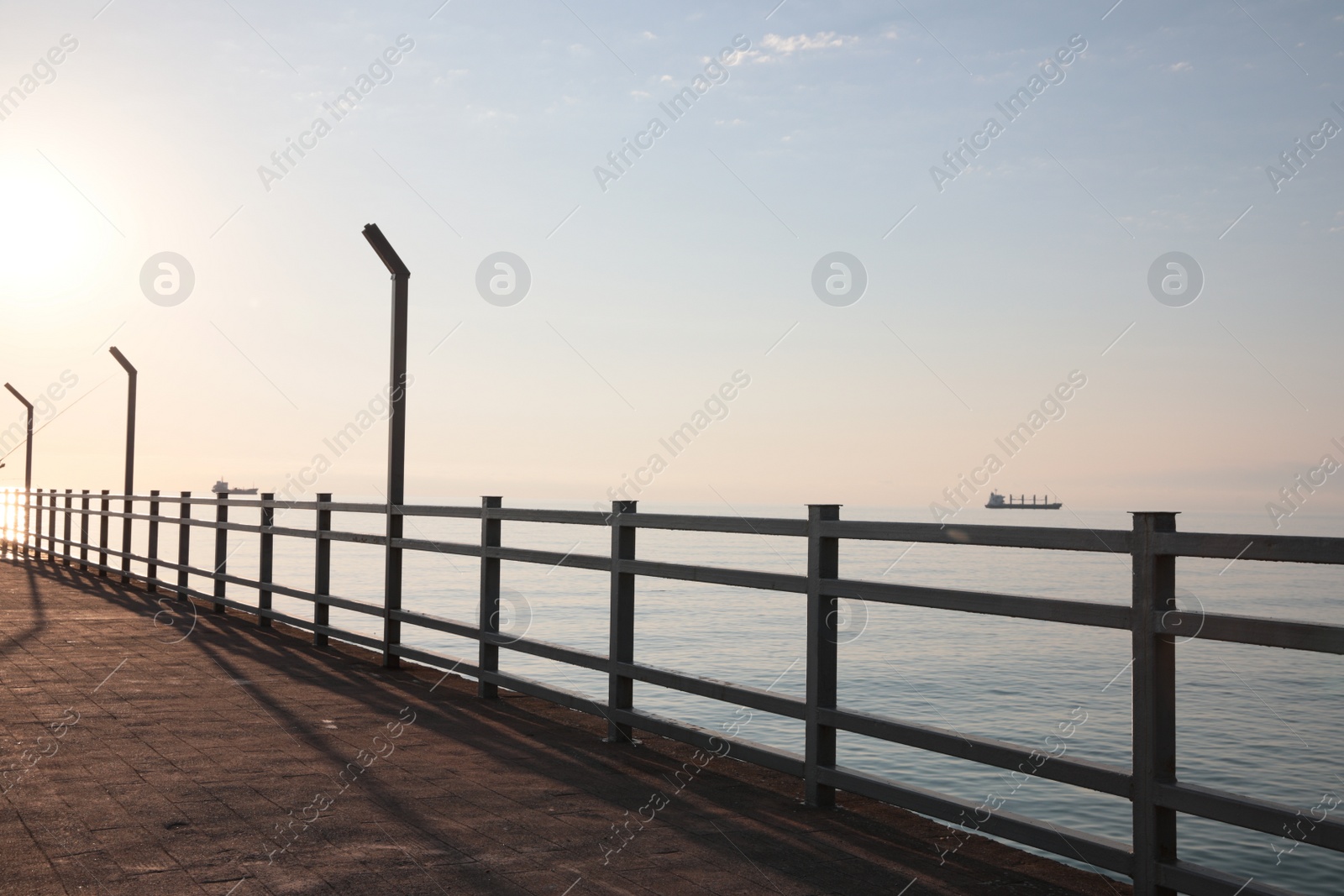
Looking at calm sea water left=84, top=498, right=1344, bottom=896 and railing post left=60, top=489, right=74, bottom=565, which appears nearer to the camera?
calm sea water left=84, top=498, right=1344, bottom=896

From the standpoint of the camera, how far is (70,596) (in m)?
15.8

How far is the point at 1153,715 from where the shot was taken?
374cm

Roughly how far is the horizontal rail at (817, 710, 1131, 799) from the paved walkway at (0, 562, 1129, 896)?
16.8 inches

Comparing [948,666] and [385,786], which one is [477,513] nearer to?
[385,786]

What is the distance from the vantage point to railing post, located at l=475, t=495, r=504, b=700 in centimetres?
795

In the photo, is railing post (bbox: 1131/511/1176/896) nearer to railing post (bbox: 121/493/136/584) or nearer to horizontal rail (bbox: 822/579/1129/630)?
horizontal rail (bbox: 822/579/1129/630)

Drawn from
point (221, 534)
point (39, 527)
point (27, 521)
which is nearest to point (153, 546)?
point (221, 534)

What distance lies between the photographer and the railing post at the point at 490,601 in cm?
795

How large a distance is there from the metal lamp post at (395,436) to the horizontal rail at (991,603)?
17.6ft

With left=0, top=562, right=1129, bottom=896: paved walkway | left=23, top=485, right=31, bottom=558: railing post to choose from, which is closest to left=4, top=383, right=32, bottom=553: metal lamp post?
left=23, top=485, right=31, bottom=558: railing post

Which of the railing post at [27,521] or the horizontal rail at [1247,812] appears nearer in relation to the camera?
the horizontal rail at [1247,812]

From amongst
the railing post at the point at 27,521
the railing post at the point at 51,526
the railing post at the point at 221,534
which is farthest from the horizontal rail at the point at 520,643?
the railing post at the point at 27,521

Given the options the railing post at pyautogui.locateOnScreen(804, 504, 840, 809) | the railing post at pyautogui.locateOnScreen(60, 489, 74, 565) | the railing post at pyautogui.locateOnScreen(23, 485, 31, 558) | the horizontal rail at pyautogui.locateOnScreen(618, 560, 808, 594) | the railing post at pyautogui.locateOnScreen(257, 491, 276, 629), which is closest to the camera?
the railing post at pyautogui.locateOnScreen(804, 504, 840, 809)

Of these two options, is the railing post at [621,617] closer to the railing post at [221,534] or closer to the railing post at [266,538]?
the railing post at [266,538]
